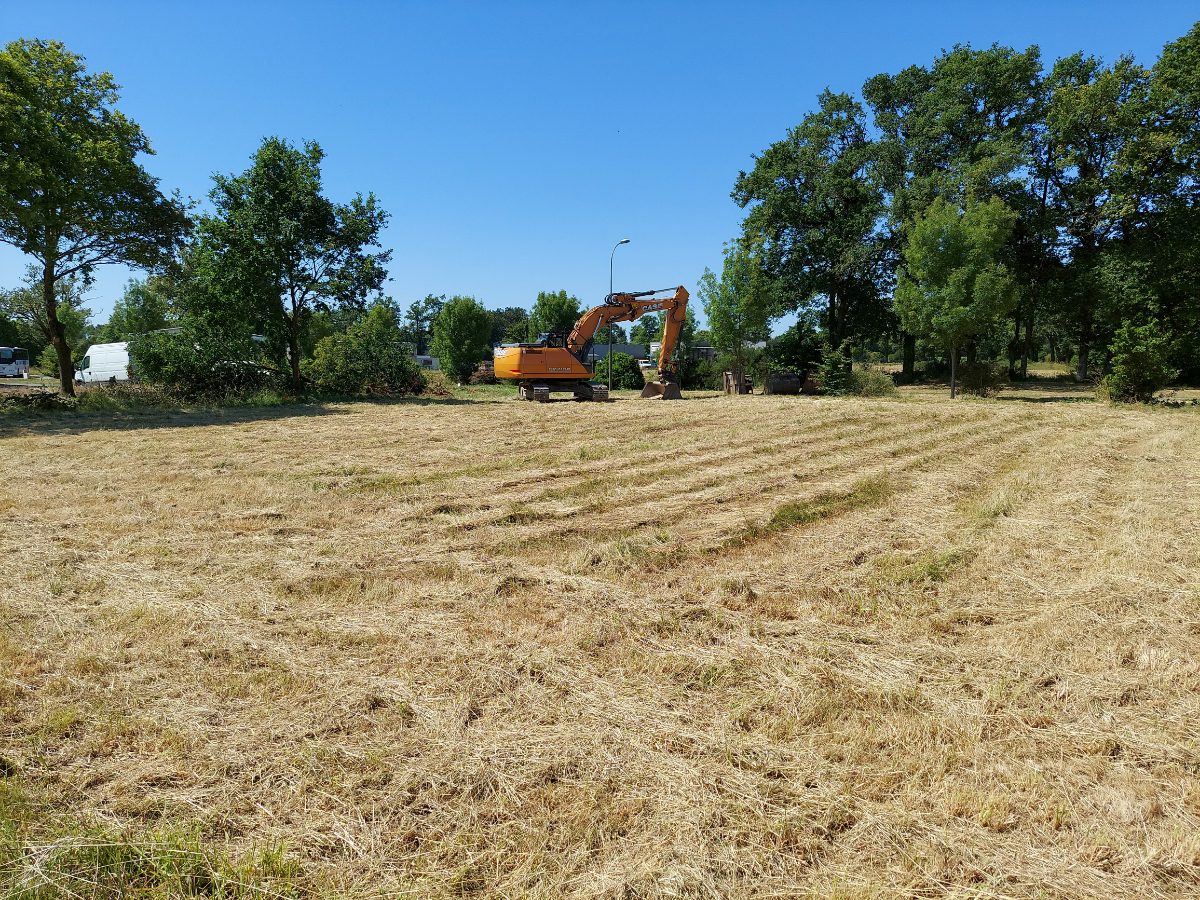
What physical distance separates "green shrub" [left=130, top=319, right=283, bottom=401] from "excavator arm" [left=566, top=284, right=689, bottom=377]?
39.6 feet

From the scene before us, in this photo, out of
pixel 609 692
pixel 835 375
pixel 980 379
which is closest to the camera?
pixel 609 692

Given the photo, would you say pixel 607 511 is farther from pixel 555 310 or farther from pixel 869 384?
pixel 555 310

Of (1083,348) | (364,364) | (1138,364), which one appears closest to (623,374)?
(364,364)

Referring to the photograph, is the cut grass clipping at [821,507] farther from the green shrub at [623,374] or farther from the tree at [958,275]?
the green shrub at [623,374]

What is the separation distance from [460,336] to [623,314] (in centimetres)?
1993

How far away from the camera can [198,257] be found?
21.1 metres

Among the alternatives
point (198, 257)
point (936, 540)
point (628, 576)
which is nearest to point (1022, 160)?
point (936, 540)

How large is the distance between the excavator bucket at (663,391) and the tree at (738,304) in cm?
442

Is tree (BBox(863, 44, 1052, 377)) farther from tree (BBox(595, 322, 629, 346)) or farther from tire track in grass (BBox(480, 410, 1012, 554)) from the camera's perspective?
tire track in grass (BBox(480, 410, 1012, 554))

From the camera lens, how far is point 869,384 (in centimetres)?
2647

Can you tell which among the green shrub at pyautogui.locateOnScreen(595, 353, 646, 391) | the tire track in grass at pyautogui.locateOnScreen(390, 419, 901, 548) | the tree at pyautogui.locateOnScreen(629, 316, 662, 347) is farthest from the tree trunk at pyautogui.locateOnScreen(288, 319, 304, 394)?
the tree at pyautogui.locateOnScreen(629, 316, 662, 347)

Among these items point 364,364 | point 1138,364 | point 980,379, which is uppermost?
point 364,364

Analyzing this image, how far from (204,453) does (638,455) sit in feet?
24.7

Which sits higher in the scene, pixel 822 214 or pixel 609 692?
pixel 822 214
